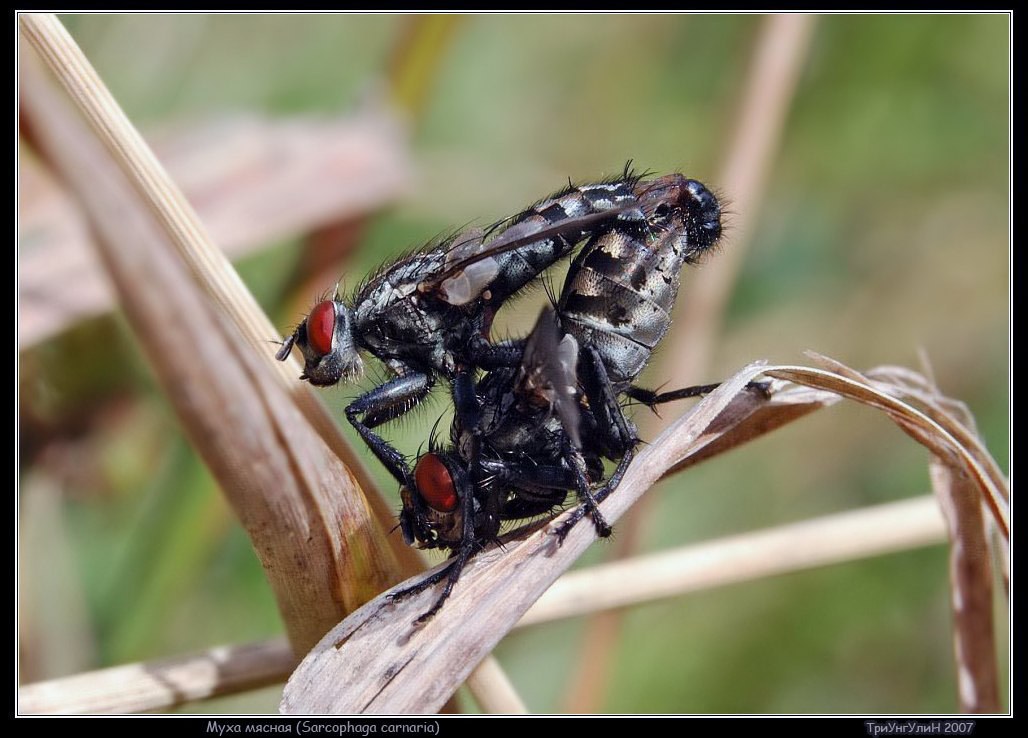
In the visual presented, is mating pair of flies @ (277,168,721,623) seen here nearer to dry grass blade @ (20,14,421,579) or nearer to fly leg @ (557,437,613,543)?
fly leg @ (557,437,613,543)

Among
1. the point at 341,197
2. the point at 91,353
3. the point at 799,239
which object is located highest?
the point at 341,197

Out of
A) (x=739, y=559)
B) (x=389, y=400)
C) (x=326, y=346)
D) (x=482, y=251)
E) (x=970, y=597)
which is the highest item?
(x=482, y=251)

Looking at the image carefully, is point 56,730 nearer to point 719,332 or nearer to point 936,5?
point 719,332

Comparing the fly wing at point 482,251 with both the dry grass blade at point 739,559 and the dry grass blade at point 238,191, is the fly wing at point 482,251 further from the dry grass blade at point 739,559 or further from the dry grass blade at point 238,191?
the dry grass blade at point 238,191

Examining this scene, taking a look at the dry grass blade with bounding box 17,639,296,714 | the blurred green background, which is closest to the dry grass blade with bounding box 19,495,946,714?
the dry grass blade with bounding box 17,639,296,714

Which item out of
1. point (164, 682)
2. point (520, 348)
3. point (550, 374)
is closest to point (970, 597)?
point (550, 374)

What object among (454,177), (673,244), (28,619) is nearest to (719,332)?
(454,177)

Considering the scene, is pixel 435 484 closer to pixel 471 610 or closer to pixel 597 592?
pixel 471 610
